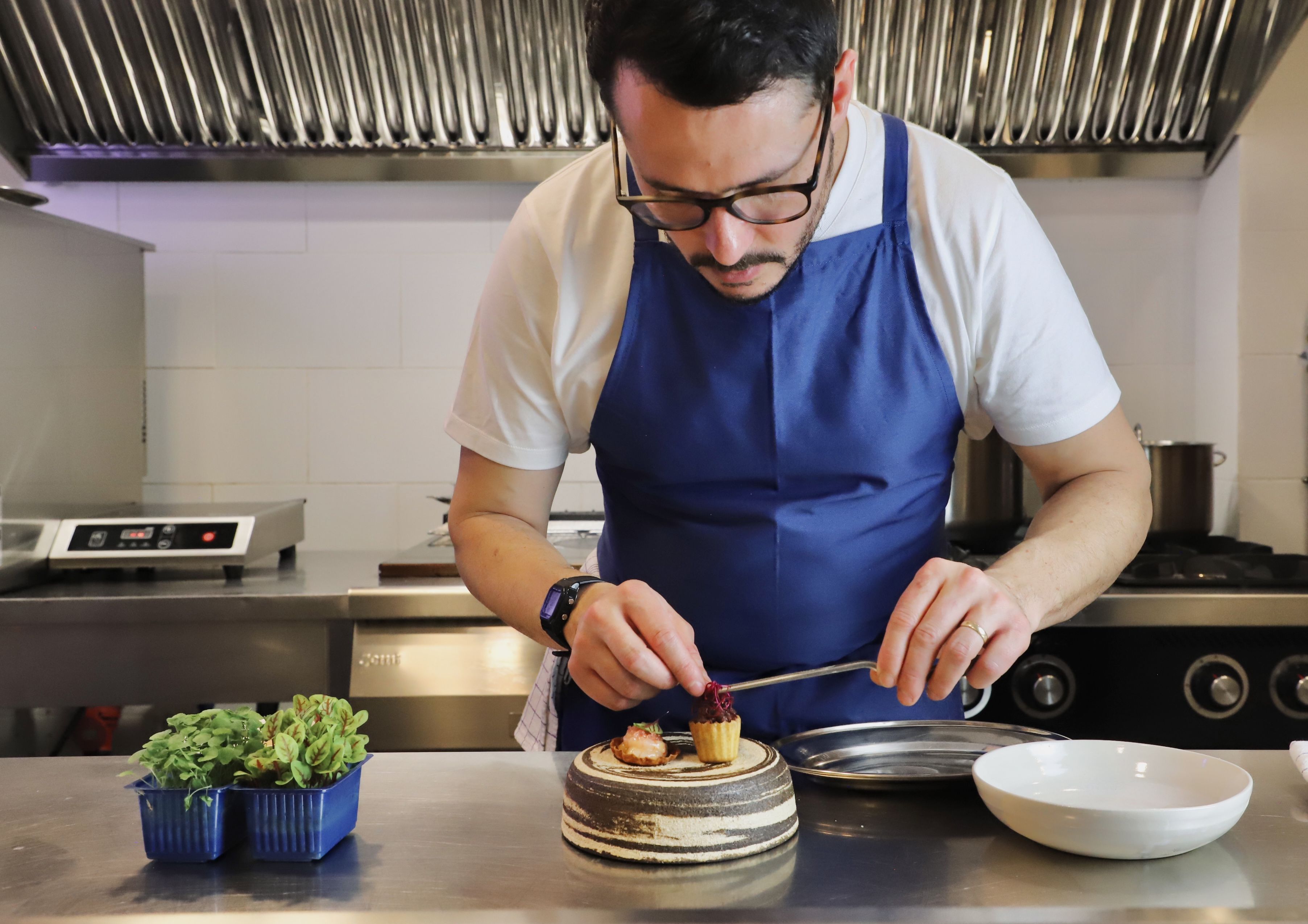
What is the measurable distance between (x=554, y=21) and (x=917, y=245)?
4.82 ft

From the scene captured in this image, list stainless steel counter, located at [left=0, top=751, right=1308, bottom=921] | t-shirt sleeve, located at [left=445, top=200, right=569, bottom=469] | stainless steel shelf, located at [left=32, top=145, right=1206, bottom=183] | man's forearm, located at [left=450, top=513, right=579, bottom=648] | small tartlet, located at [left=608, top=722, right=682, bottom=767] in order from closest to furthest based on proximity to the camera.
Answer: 1. stainless steel counter, located at [left=0, top=751, right=1308, bottom=921]
2. small tartlet, located at [left=608, top=722, right=682, bottom=767]
3. man's forearm, located at [left=450, top=513, right=579, bottom=648]
4. t-shirt sleeve, located at [left=445, top=200, right=569, bottom=469]
5. stainless steel shelf, located at [left=32, top=145, right=1206, bottom=183]

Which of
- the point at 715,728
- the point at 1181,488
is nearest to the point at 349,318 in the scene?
the point at 1181,488

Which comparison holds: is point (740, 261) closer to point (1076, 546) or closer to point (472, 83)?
point (1076, 546)

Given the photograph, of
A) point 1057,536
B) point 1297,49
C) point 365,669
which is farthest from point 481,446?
point 1297,49

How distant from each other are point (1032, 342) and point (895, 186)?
25 cm

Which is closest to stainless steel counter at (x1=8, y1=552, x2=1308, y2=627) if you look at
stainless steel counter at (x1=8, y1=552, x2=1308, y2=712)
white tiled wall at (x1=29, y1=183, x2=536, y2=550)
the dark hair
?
stainless steel counter at (x1=8, y1=552, x2=1308, y2=712)

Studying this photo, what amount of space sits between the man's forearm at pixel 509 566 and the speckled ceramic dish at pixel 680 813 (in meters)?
0.32

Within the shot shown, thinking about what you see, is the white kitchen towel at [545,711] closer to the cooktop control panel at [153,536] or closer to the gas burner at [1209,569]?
the cooktop control panel at [153,536]

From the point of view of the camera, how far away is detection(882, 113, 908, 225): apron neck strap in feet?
4.58

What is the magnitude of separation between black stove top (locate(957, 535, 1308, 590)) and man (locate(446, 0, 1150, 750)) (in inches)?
21.1

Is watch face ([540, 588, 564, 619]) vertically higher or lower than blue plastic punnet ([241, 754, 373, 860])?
higher

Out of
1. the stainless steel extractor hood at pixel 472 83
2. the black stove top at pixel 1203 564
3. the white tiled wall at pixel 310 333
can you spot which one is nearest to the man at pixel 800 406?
the black stove top at pixel 1203 564

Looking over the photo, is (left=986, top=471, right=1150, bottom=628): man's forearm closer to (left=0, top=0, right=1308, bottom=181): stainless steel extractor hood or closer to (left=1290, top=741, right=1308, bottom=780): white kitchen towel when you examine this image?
(left=1290, top=741, right=1308, bottom=780): white kitchen towel

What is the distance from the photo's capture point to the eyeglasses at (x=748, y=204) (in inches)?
45.1
